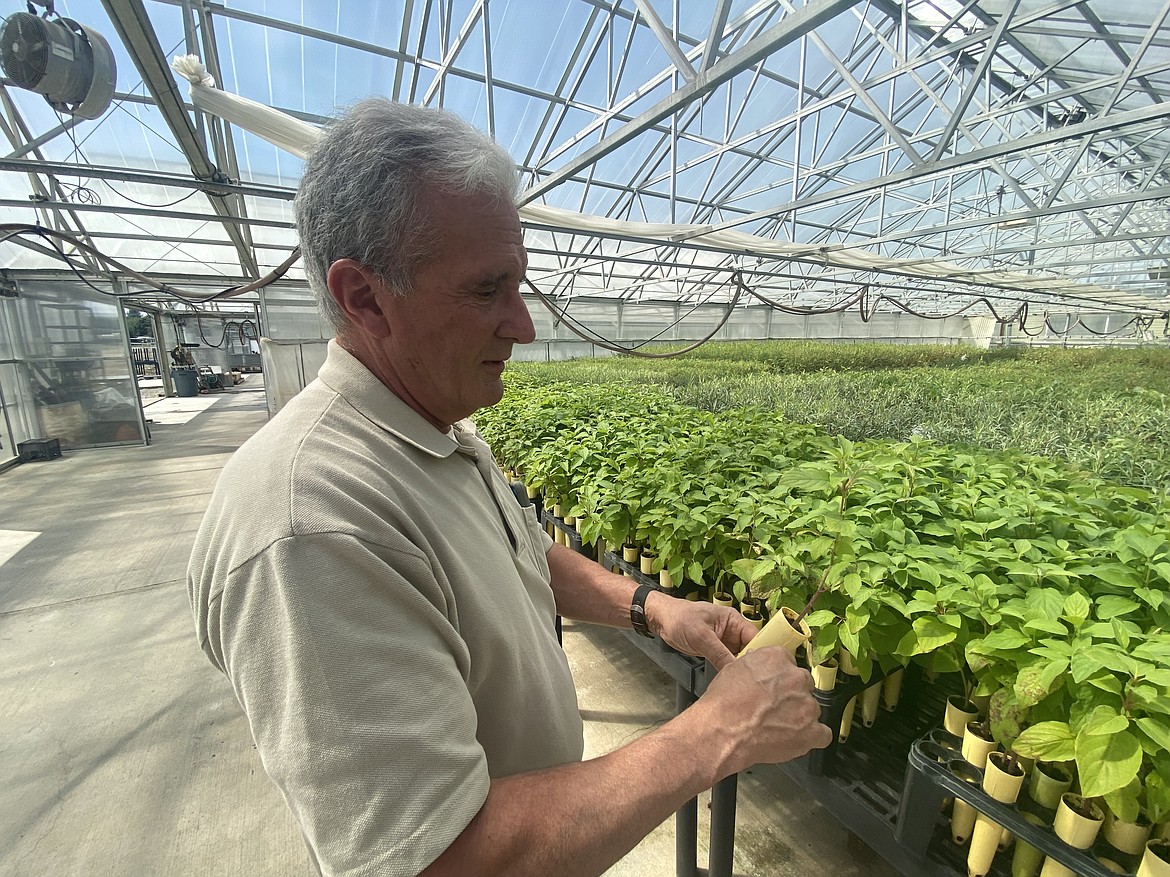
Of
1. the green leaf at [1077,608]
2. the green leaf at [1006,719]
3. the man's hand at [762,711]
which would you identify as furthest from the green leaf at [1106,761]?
the man's hand at [762,711]

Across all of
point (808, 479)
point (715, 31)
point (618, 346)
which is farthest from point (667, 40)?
point (618, 346)

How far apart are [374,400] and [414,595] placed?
0.32m

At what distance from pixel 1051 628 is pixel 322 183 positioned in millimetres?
1455

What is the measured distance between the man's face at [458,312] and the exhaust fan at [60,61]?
375cm

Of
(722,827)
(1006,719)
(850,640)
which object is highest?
(850,640)

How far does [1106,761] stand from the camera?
2.62 ft

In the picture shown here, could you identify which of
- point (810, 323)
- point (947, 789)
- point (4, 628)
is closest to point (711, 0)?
point (947, 789)

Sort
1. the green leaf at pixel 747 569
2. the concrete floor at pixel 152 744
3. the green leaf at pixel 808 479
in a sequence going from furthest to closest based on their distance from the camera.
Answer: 1. the concrete floor at pixel 152 744
2. the green leaf at pixel 808 479
3. the green leaf at pixel 747 569

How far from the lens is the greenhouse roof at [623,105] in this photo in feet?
12.9

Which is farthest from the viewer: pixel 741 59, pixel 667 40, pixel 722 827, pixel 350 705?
pixel 667 40

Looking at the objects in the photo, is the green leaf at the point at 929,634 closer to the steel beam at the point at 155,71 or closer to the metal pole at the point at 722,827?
the metal pole at the point at 722,827

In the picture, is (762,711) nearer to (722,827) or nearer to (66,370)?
(722,827)

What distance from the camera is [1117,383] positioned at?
277 cm

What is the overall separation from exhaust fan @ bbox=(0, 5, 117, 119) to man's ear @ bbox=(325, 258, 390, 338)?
3676 mm
